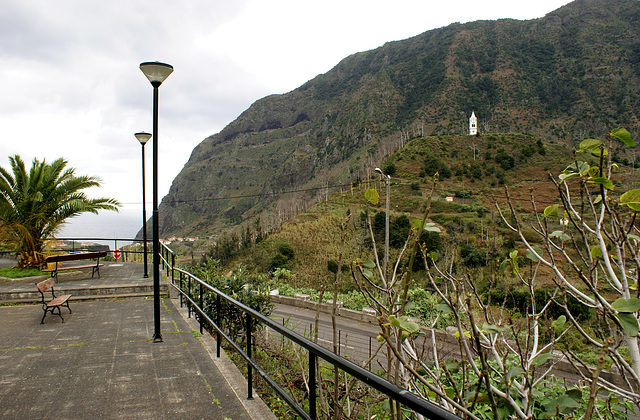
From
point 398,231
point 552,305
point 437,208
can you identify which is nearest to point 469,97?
point 437,208

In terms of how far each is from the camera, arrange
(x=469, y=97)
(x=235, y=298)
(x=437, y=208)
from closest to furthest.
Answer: (x=235, y=298)
(x=437, y=208)
(x=469, y=97)

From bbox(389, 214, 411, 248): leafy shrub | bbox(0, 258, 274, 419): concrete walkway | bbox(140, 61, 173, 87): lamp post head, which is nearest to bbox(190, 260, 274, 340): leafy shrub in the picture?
bbox(0, 258, 274, 419): concrete walkway

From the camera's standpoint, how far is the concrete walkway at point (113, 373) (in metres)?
2.88

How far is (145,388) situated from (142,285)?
5.36m

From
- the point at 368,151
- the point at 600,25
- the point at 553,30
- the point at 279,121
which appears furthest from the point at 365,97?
the point at 279,121

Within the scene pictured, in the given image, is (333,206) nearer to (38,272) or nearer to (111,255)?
(111,255)

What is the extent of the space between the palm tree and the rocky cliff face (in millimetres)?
38220

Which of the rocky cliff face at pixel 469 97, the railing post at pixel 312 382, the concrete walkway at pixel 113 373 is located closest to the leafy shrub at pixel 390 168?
the rocky cliff face at pixel 469 97

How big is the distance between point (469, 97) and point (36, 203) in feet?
266

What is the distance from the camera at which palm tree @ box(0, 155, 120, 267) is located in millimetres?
8812

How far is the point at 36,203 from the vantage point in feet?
29.7

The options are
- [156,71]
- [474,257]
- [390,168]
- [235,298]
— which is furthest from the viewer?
[390,168]

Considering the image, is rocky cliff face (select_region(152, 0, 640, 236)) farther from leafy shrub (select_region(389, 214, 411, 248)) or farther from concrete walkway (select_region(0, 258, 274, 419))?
concrete walkway (select_region(0, 258, 274, 419))

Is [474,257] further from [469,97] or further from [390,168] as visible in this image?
[469,97]
